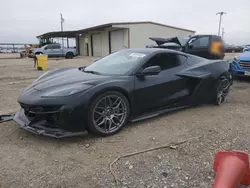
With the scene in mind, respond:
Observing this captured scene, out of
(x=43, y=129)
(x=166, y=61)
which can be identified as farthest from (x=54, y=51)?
(x=43, y=129)

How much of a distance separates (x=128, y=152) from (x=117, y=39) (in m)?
22.1

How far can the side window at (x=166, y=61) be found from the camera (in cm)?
410

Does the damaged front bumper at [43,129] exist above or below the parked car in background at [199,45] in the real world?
below

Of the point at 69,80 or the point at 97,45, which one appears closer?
the point at 69,80

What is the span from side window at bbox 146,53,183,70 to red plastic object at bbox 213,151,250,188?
1986mm

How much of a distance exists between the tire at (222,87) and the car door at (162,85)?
2.78 ft

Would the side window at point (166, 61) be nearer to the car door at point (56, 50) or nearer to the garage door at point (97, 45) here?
the car door at point (56, 50)

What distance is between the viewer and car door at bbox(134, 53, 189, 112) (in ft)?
12.4

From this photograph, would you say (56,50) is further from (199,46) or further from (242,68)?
(242,68)

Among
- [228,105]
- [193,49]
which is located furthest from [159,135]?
[193,49]

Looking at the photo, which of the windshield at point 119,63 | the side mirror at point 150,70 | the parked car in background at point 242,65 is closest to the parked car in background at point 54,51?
the parked car in background at point 242,65

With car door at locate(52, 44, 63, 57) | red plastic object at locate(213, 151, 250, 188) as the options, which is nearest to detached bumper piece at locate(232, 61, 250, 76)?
red plastic object at locate(213, 151, 250, 188)

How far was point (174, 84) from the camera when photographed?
13.8 feet

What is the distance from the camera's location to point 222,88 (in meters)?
5.04
